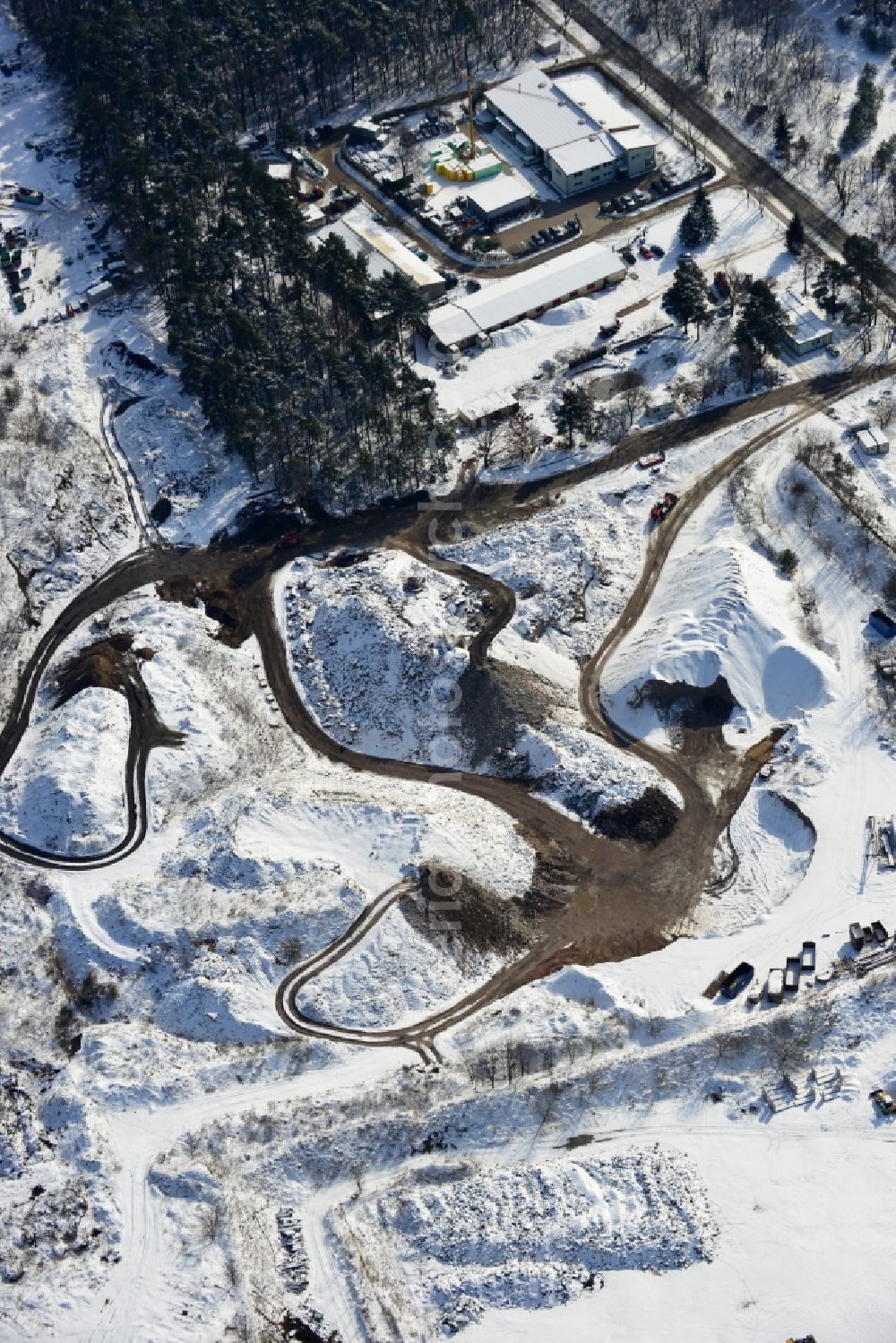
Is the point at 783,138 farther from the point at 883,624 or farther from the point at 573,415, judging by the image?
the point at 883,624

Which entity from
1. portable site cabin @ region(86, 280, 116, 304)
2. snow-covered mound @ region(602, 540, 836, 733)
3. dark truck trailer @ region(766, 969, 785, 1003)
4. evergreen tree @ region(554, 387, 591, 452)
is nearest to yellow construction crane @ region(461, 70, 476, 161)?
portable site cabin @ region(86, 280, 116, 304)

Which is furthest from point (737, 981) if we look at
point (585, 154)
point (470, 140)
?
point (470, 140)

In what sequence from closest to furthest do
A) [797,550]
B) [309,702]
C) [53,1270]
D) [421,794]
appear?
1. [53,1270]
2. [421,794]
3. [309,702]
4. [797,550]

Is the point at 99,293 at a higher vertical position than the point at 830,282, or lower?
higher

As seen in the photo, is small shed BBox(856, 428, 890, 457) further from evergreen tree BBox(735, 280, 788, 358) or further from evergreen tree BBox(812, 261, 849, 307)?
evergreen tree BBox(812, 261, 849, 307)

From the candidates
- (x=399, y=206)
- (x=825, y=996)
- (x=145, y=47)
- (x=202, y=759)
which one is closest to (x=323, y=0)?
(x=145, y=47)

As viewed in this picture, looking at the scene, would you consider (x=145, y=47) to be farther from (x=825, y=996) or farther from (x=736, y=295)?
(x=825, y=996)

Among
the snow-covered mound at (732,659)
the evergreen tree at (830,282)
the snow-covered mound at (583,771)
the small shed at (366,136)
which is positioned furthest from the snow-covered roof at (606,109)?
the snow-covered mound at (583,771)
